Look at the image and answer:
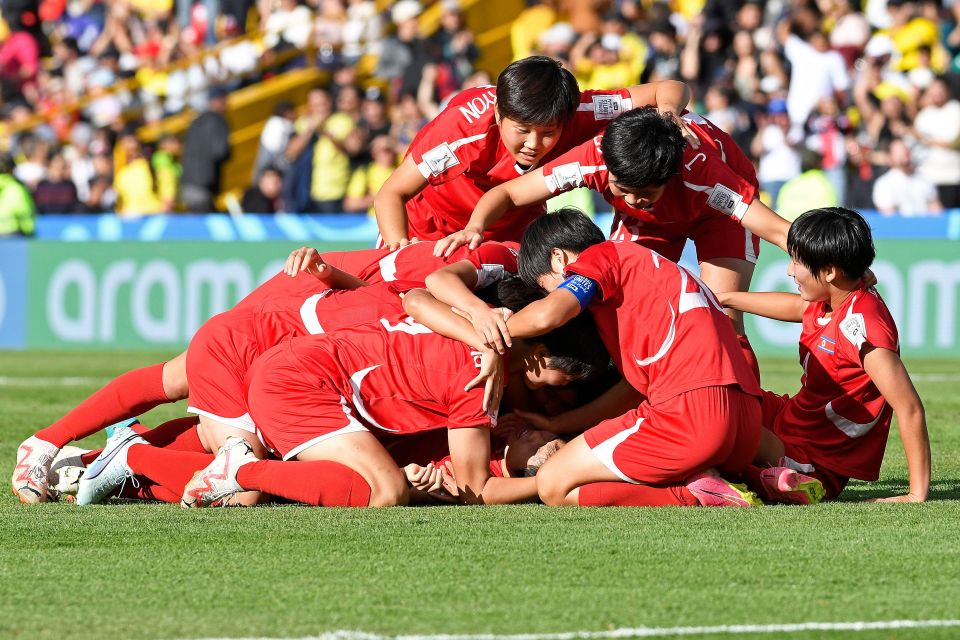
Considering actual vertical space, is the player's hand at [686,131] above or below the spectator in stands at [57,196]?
above

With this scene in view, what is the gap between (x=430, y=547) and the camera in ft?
16.4

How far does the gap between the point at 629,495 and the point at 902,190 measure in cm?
996

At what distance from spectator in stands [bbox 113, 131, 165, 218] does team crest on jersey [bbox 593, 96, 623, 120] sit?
12401 millimetres

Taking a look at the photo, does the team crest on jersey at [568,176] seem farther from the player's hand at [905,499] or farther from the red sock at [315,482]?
the player's hand at [905,499]

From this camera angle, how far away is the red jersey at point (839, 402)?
614cm

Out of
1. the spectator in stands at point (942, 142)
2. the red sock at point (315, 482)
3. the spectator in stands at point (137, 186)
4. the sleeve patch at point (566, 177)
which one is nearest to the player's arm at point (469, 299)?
the sleeve patch at point (566, 177)

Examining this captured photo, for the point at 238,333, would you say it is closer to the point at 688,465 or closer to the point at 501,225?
the point at 501,225

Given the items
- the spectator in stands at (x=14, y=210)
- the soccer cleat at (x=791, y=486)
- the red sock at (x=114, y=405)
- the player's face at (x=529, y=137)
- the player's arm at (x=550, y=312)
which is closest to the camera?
the player's arm at (x=550, y=312)

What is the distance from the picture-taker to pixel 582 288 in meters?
5.73

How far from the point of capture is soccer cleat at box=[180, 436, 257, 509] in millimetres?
6059

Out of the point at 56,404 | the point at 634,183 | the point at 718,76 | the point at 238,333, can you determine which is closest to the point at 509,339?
the point at 634,183

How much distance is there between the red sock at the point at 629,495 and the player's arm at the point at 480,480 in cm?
27

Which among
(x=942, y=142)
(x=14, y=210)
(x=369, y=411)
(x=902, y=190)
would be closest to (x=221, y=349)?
(x=369, y=411)

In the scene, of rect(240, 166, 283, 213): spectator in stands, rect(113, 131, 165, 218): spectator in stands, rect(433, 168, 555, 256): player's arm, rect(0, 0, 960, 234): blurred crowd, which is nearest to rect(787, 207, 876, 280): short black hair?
rect(433, 168, 555, 256): player's arm
